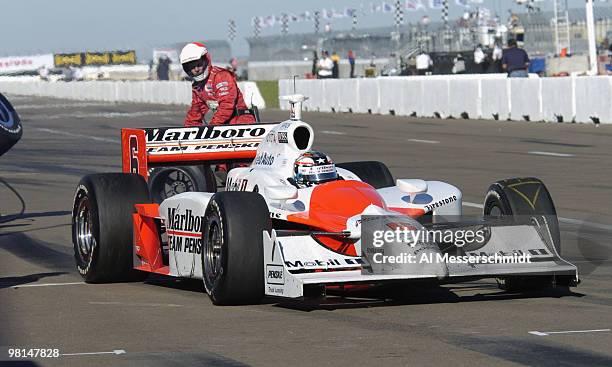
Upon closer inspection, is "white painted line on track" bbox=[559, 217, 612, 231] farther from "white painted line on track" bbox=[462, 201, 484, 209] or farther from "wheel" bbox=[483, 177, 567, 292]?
"wheel" bbox=[483, 177, 567, 292]

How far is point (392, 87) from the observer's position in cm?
4150

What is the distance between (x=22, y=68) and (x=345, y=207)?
14152cm

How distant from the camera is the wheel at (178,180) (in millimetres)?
12461

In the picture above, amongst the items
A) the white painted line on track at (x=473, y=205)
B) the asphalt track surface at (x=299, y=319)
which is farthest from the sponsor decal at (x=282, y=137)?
the white painted line on track at (x=473, y=205)

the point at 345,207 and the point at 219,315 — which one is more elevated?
the point at 345,207

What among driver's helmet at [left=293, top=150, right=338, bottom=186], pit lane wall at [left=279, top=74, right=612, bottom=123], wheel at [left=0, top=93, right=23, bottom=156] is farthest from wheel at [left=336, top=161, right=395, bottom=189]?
pit lane wall at [left=279, top=74, right=612, bottom=123]

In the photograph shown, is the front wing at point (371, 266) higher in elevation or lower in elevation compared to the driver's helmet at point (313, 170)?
lower

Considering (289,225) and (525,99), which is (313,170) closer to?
(289,225)

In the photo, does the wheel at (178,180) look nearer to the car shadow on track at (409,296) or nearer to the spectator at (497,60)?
the car shadow on track at (409,296)

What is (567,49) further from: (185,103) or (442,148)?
(442,148)

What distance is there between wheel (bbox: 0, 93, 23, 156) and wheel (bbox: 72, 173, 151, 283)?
4.64 metres

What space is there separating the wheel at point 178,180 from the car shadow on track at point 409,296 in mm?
3033

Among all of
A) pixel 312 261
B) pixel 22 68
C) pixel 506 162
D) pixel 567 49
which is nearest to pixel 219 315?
pixel 312 261

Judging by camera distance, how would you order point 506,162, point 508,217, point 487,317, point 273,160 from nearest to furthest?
point 487,317
point 508,217
point 273,160
point 506,162
